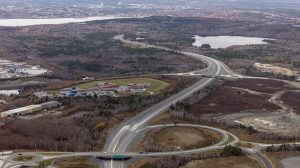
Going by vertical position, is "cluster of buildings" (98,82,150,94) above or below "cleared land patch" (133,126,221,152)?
above

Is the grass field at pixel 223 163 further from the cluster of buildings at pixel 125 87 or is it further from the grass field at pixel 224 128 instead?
the cluster of buildings at pixel 125 87

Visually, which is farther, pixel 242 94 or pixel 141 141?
pixel 242 94

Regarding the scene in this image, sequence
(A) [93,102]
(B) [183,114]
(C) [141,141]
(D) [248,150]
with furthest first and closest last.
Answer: (A) [93,102] < (B) [183,114] < (C) [141,141] < (D) [248,150]

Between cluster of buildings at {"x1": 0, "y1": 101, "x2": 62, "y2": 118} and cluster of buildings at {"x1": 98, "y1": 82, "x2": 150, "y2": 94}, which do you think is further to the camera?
cluster of buildings at {"x1": 98, "y1": 82, "x2": 150, "y2": 94}

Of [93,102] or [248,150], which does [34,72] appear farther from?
[248,150]

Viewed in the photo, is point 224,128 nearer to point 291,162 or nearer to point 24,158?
point 291,162

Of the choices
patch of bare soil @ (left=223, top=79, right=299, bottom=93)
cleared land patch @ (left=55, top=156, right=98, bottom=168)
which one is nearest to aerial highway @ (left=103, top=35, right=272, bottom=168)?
cleared land patch @ (left=55, top=156, right=98, bottom=168)

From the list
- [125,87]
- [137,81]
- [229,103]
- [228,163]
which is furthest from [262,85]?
[228,163]

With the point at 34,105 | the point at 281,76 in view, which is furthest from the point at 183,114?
the point at 281,76

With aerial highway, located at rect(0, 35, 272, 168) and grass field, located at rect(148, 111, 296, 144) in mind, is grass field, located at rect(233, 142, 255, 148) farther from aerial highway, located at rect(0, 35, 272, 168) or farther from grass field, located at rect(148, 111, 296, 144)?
grass field, located at rect(148, 111, 296, 144)
